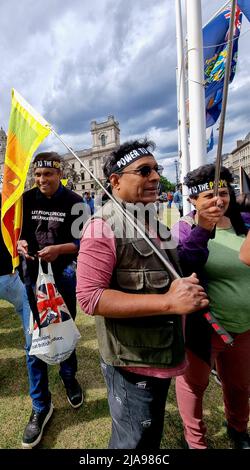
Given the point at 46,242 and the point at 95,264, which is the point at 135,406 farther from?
the point at 46,242

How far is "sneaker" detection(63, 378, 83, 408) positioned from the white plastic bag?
0.51m

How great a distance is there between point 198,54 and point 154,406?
4288 millimetres

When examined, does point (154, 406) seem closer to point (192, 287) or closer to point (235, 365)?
point (192, 287)

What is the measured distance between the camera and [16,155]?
2.15 meters

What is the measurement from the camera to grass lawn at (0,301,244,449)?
2289 millimetres

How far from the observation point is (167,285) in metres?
1.37

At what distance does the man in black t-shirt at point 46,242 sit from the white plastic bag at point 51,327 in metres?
0.09

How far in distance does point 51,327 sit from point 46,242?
80cm

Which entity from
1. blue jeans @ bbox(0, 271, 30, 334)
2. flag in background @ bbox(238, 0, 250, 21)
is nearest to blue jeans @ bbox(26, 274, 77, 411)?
blue jeans @ bbox(0, 271, 30, 334)

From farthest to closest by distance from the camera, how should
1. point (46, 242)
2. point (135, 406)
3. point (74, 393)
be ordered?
point (74, 393), point (46, 242), point (135, 406)

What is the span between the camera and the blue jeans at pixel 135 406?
4.58ft

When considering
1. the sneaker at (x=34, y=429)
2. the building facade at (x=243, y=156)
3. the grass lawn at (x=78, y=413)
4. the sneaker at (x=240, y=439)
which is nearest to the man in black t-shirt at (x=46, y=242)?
the sneaker at (x=34, y=429)

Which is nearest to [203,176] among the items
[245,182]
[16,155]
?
Result: [16,155]
